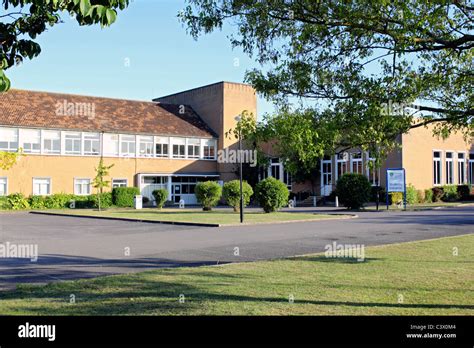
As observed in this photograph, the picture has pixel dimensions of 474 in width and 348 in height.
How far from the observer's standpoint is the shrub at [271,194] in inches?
1142

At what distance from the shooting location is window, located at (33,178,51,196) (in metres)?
40.9

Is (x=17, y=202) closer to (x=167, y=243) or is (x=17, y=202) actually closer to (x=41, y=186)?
(x=41, y=186)

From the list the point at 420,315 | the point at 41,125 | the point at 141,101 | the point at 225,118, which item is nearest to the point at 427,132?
the point at 225,118

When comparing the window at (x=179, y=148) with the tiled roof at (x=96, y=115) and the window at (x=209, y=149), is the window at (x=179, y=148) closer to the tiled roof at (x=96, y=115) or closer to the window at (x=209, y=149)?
the tiled roof at (x=96, y=115)

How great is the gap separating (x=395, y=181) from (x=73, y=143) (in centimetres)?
2642

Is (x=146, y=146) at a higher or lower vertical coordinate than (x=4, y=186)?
higher

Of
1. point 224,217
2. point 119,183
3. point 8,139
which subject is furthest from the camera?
point 119,183

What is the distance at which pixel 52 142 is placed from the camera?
42.3 meters

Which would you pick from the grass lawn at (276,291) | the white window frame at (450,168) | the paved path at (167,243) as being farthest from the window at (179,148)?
the grass lawn at (276,291)

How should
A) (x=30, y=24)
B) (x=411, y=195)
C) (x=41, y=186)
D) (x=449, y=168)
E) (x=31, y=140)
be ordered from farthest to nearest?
1. (x=449, y=168)
2. (x=41, y=186)
3. (x=31, y=140)
4. (x=411, y=195)
5. (x=30, y=24)

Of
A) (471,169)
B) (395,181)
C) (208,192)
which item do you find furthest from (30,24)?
(471,169)

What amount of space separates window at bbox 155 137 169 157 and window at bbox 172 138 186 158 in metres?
0.92

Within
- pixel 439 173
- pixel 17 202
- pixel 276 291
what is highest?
pixel 439 173
